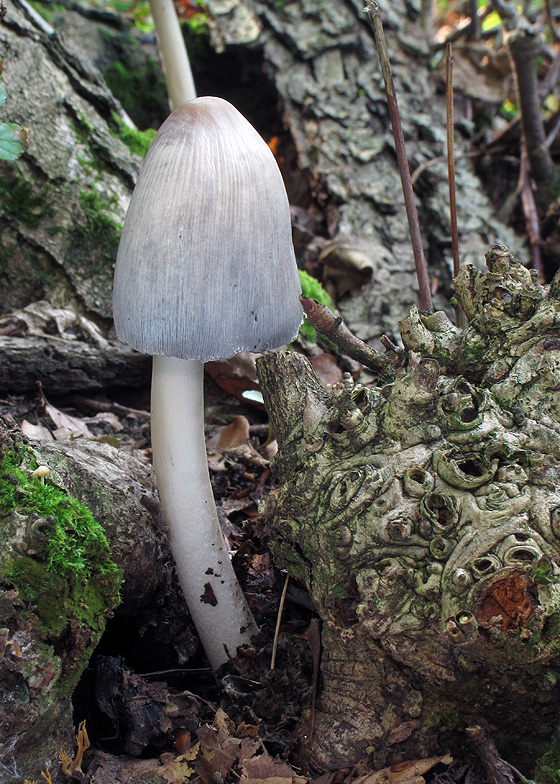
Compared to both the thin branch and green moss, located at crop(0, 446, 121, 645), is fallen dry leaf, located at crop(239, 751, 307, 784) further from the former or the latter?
the thin branch

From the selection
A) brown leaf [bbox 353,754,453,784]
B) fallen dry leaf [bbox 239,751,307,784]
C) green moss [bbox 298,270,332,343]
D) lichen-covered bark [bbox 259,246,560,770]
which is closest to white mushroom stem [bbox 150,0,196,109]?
green moss [bbox 298,270,332,343]

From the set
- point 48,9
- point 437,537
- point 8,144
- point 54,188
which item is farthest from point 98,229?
point 48,9

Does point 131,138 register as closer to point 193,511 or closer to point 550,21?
point 193,511

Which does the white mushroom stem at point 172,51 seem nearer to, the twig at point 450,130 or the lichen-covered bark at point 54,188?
the lichen-covered bark at point 54,188

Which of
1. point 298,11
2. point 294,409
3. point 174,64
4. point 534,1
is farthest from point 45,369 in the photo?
point 534,1

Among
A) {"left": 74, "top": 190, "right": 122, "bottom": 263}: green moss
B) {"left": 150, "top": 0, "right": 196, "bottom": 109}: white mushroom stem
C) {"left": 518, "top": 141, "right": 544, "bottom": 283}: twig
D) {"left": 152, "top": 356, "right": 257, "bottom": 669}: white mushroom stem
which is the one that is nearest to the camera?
{"left": 152, "top": 356, "right": 257, "bottom": 669}: white mushroom stem
